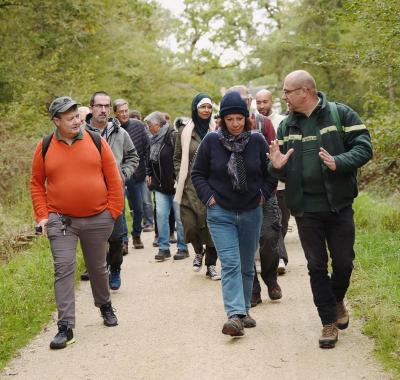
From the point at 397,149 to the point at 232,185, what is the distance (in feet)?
14.9

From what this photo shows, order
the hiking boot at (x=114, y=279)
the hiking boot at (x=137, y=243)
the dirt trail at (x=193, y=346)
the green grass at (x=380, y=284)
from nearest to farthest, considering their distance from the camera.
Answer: the dirt trail at (x=193, y=346) < the green grass at (x=380, y=284) < the hiking boot at (x=114, y=279) < the hiking boot at (x=137, y=243)

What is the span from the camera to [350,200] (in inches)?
221

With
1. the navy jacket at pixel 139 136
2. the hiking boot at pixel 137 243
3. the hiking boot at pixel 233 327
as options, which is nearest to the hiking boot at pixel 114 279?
the hiking boot at pixel 233 327

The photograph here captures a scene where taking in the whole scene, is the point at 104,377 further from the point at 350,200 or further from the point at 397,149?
the point at 397,149

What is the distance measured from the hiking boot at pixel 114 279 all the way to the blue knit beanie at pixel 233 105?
3050mm

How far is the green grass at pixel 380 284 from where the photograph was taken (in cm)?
548

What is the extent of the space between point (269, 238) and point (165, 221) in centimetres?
357

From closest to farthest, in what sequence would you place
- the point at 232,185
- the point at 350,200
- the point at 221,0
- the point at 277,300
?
the point at 350,200 → the point at 232,185 → the point at 277,300 → the point at 221,0

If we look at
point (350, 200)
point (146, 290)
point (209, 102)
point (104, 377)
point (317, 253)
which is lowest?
point (146, 290)

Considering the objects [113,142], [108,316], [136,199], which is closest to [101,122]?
[113,142]

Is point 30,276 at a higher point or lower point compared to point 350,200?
lower

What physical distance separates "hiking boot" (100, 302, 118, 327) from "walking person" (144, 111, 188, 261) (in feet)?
11.2

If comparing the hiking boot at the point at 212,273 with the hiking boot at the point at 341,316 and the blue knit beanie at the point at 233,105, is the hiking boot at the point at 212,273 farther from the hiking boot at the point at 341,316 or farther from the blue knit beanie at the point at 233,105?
the blue knit beanie at the point at 233,105

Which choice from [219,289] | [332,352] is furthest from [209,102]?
[332,352]
